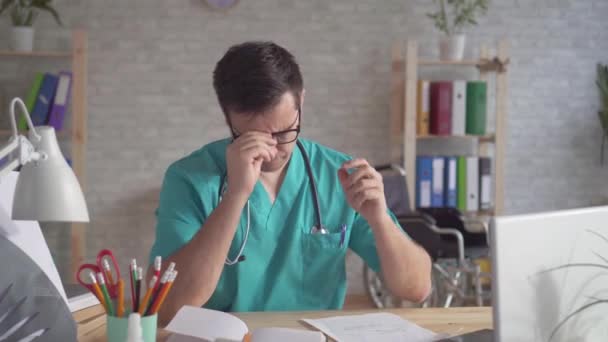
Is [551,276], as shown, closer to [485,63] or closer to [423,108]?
[423,108]

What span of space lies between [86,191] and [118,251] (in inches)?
15.4

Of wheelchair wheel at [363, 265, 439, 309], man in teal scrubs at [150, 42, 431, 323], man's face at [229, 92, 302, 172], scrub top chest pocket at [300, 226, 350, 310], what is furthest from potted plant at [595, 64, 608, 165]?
man's face at [229, 92, 302, 172]

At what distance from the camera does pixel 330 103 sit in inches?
160

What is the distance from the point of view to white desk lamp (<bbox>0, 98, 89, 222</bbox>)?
3.05 ft

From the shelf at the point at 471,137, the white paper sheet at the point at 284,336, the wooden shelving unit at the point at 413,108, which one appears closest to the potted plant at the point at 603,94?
the wooden shelving unit at the point at 413,108

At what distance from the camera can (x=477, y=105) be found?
3.81m

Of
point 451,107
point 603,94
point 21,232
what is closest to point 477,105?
point 451,107

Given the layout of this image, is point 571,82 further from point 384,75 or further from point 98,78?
point 98,78

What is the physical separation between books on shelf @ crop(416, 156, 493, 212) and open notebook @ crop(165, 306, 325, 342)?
273 cm

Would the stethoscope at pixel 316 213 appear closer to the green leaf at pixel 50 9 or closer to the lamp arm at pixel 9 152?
the lamp arm at pixel 9 152

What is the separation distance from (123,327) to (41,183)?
243 millimetres

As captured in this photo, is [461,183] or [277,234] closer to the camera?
[277,234]

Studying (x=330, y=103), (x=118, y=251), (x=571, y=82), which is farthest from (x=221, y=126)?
(x=571, y=82)

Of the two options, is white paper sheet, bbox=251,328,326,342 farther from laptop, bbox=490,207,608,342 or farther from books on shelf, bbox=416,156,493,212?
books on shelf, bbox=416,156,493,212
